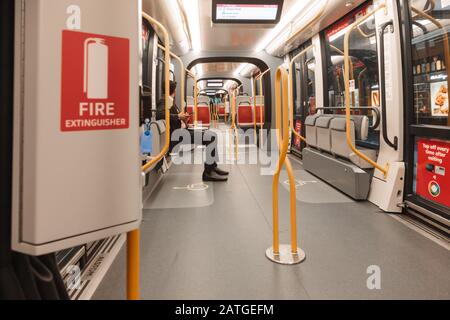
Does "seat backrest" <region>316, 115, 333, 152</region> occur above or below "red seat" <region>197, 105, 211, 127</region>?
below

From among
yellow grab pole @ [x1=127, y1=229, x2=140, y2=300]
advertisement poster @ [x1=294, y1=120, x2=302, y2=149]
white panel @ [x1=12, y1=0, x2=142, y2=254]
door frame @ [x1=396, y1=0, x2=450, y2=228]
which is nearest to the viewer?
white panel @ [x1=12, y1=0, x2=142, y2=254]

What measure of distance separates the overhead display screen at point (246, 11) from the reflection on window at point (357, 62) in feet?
3.64

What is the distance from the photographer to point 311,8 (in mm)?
4766

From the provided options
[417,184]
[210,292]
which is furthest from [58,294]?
[417,184]

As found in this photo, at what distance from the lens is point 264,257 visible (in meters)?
2.39

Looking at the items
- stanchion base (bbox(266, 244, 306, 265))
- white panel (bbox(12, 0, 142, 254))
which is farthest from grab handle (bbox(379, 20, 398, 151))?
white panel (bbox(12, 0, 142, 254))

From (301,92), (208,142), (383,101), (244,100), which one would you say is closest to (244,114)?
(244,100)

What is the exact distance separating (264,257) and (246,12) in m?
3.32

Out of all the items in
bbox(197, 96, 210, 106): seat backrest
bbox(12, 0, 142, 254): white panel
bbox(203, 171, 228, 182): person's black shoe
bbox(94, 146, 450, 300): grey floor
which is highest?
bbox(197, 96, 210, 106): seat backrest

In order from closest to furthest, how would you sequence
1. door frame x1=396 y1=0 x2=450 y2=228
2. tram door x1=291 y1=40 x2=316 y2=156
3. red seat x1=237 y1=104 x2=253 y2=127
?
door frame x1=396 y1=0 x2=450 y2=228 < tram door x1=291 y1=40 x2=316 y2=156 < red seat x1=237 y1=104 x2=253 y2=127

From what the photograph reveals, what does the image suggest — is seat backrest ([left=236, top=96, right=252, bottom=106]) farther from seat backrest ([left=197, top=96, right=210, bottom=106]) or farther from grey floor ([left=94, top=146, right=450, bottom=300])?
grey floor ([left=94, top=146, right=450, bottom=300])

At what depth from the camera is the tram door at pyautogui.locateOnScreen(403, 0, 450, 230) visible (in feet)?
9.65

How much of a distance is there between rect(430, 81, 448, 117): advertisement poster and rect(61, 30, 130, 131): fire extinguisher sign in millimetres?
3098

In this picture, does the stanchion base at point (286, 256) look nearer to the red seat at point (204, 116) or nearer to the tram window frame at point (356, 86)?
the tram window frame at point (356, 86)
